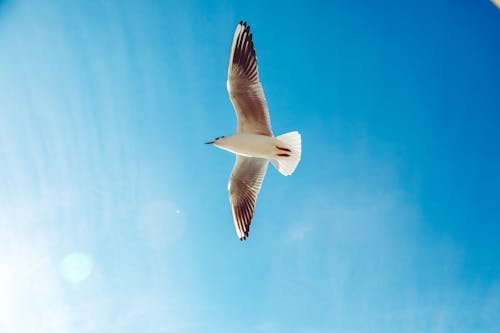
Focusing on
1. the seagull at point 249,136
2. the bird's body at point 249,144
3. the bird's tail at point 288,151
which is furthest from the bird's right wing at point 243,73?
the bird's tail at point 288,151

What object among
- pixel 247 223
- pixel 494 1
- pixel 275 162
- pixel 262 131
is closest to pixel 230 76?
pixel 262 131

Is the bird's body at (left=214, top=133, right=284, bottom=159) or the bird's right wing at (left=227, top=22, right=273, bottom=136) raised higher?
the bird's right wing at (left=227, top=22, right=273, bottom=136)

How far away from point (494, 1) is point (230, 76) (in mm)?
4848

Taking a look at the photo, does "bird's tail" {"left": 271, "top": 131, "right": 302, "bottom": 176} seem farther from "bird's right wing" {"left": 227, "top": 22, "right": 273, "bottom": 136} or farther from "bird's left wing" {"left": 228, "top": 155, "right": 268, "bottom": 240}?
"bird's right wing" {"left": 227, "top": 22, "right": 273, "bottom": 136}

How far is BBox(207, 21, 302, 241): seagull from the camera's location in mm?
5445

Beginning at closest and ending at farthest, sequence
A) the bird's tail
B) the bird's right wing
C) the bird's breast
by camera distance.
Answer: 1. the bird's right wing
2. the bird's breast
3. the bird's tail

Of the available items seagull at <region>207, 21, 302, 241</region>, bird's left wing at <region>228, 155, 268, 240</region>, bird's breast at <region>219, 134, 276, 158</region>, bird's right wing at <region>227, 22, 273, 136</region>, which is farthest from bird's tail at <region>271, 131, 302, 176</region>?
bird's right wing at <region>227, 22, 273, 136</region>

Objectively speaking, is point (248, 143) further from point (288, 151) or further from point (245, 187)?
point (245, 187)

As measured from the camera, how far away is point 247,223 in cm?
616

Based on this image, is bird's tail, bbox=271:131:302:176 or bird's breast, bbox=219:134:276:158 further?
bird's tail, bbox=271:131:302:176

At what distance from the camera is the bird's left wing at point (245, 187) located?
6.18m

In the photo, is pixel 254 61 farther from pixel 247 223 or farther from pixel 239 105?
pixel 247 223

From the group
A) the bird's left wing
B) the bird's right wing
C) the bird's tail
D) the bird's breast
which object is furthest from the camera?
the bird's left wing

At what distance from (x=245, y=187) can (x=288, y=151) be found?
39.2 inches
